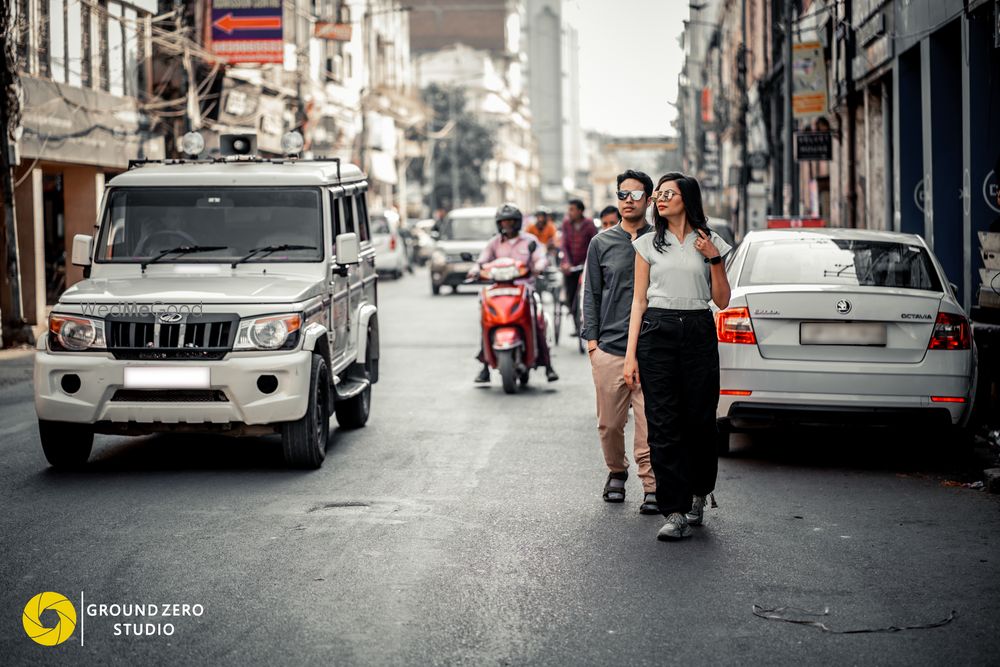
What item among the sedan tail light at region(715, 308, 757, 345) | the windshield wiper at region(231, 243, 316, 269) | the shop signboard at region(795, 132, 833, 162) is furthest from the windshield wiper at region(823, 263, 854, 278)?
the shop signboard at region(795, 132, 833, 162)

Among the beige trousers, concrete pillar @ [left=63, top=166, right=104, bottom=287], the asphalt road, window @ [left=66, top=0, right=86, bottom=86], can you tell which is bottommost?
the asphalt road

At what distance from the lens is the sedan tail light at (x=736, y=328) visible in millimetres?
9562

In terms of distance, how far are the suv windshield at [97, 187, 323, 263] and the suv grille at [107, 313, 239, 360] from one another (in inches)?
52.2

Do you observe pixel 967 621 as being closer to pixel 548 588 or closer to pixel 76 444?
pixel 548 588

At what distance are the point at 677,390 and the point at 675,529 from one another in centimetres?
69

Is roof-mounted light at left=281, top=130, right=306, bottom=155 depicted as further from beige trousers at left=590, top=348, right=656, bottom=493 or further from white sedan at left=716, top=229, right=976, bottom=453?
beige trousers at left=590, top=348, right=656, bottom=493

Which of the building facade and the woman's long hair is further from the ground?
the building facade

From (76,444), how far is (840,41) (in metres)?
19.9

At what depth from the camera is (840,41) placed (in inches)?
1037

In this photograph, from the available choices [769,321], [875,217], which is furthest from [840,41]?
[769,321]

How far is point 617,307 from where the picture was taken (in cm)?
815

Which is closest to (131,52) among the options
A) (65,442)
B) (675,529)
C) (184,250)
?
(184,250)

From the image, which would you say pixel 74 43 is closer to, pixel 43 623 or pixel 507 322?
pixel 507 322

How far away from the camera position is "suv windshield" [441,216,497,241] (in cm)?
3447
